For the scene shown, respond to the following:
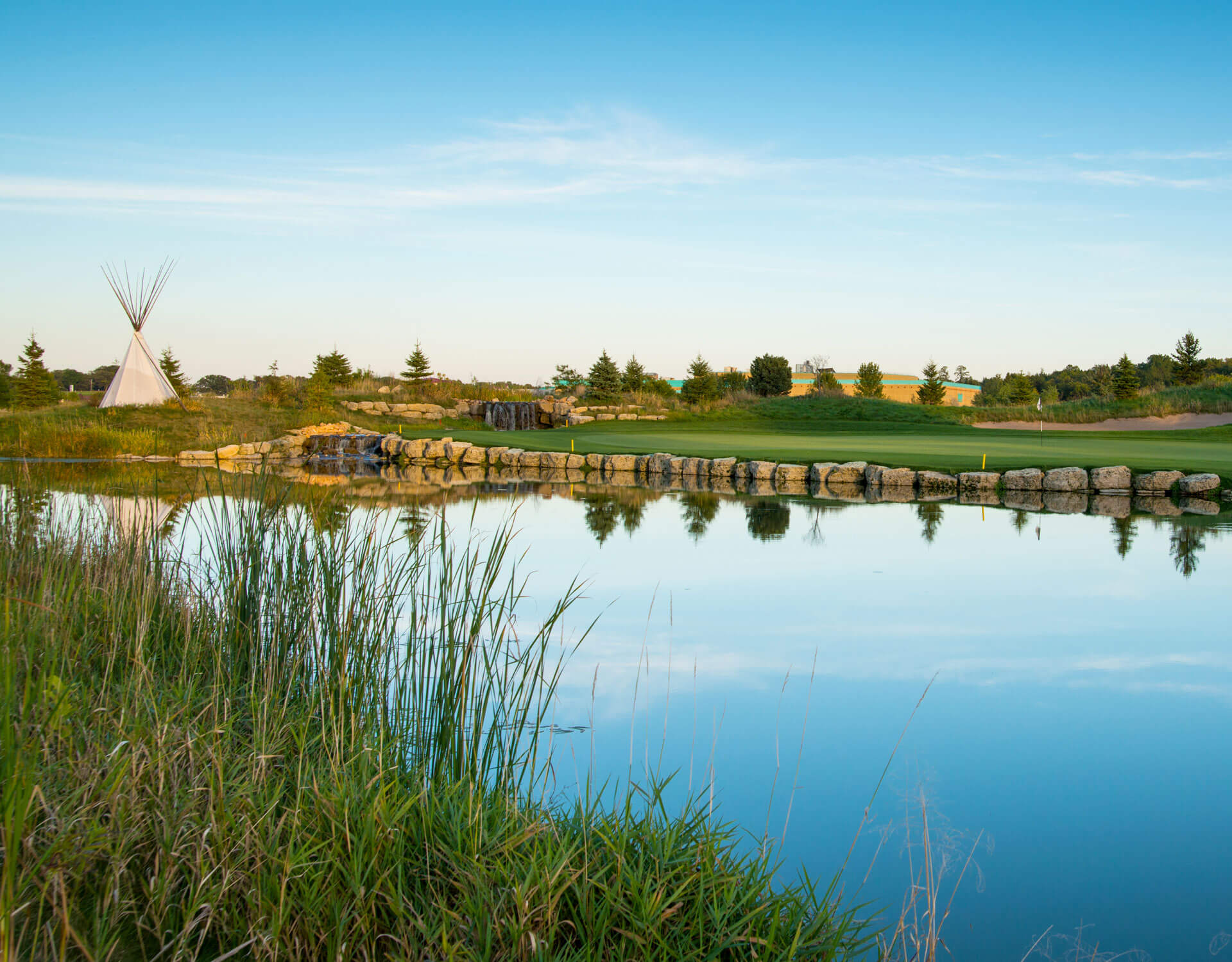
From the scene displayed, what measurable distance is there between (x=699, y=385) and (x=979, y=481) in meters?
17.7

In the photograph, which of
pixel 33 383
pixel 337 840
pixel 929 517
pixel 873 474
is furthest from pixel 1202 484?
pixel 33 383

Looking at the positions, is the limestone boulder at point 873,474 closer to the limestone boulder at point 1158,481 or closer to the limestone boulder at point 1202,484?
the limestone boulder at point 1158,481

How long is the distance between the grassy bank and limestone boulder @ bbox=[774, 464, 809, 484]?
11338mm

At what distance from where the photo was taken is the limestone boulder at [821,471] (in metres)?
13.4

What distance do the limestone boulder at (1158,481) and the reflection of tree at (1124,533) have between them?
2706mm

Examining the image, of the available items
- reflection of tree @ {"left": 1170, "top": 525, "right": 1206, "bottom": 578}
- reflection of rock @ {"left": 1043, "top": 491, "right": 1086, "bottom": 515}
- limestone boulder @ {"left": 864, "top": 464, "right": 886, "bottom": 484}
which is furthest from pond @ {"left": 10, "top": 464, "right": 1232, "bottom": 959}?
limestone boulder @ {"left": 864, "top": 464, "right": 886, "bottom": 484}

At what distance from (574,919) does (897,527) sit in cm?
771

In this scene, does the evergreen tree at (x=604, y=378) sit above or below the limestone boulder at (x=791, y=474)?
above

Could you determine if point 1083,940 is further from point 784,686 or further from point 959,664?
point 959,664

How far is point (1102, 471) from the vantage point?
39.7 ft

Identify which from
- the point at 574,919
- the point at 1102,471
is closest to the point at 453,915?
the point at 574,919

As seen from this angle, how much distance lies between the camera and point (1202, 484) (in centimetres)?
1126

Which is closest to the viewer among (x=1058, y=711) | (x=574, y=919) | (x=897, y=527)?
(x=574, y=919)

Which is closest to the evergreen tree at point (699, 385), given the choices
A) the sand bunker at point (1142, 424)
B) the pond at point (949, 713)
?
the sand bunker at point (1142, 424)
